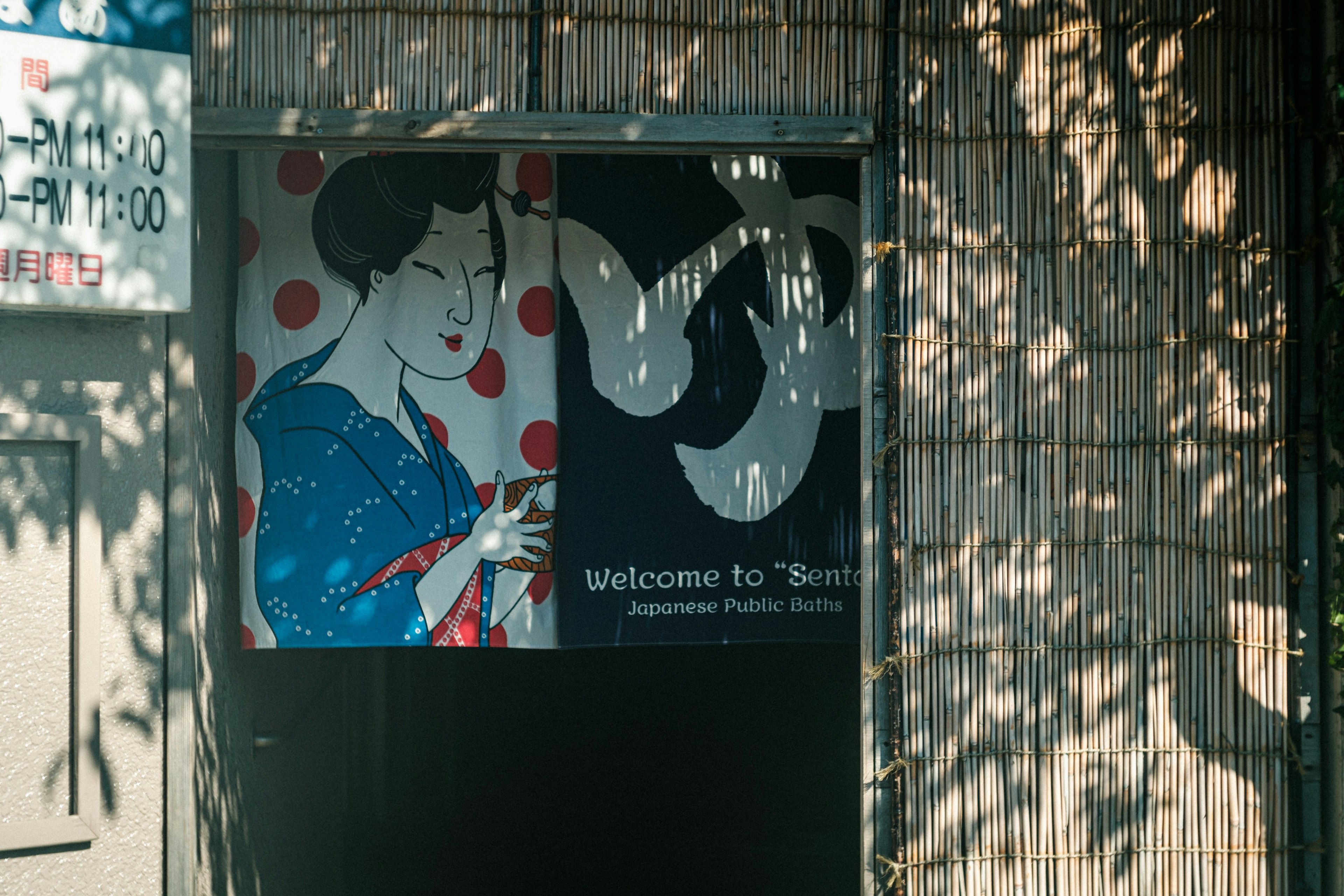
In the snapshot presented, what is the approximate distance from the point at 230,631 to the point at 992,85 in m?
3.50

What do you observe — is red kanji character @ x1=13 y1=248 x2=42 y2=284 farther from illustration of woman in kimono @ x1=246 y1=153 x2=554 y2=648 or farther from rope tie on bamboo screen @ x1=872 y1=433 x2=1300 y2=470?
rope tie on bamboo screen @ x1=872 y1=433 x2=1300 y2=470

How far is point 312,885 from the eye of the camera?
197 inches

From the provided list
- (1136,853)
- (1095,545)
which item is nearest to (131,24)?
(1095,545)

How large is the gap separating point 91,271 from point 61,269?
0.08m

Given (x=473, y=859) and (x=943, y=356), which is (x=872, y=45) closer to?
(x=943, y=356)

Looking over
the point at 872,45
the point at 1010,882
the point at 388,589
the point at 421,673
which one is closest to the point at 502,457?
the point at 388,589

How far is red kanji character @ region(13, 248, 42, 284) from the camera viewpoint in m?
2.95

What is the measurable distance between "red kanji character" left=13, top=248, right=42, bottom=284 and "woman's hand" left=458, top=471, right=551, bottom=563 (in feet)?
5.52

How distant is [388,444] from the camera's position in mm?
3957

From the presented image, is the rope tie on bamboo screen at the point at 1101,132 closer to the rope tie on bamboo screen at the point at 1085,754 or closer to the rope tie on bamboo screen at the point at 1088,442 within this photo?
the rope tie on bamboo screen at the point at 1088,442

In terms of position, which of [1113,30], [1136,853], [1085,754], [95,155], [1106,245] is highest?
[1113,30]

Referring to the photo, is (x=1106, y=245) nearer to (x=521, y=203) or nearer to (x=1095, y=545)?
(x=1095, y=545)

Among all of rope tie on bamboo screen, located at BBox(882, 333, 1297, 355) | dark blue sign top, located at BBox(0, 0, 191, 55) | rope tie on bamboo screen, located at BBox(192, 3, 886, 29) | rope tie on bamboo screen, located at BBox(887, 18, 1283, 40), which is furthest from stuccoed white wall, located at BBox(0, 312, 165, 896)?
rope tie on bamboo screen, located at BBox(887, 18, 1283, 40)

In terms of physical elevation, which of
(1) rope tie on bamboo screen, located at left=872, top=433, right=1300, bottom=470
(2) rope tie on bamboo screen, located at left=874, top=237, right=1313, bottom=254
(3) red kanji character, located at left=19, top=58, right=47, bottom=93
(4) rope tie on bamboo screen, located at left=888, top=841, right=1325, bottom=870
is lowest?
(4) rope tie on bamboo screen, located at left=888, top=841, right=1325, bottom=870
